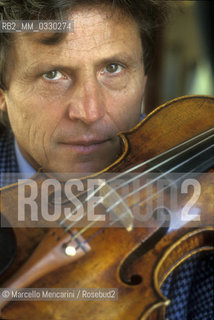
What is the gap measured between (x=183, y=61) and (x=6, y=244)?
2.40 m

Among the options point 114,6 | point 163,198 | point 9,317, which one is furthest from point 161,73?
point 9,317

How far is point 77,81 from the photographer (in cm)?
67

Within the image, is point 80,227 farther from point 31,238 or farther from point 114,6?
point 114,6

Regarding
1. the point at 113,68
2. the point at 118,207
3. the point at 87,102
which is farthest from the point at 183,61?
the point at 118,207

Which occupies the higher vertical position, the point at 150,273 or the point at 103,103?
the point at 103,103

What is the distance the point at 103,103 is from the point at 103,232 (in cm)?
31

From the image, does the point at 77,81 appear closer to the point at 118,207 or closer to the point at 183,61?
the point at 118,207

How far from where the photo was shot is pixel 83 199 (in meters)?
0.50

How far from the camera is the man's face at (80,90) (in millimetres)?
666

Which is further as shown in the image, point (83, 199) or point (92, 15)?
point (92, 15)

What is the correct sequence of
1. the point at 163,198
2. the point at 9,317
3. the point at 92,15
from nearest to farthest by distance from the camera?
the point at 9,317, the point at 163,198, the point at 92,15

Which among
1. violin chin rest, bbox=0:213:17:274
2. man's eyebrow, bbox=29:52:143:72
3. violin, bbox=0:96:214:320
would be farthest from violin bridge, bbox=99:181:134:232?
man's eyebrow, bbox=29:52:143:72

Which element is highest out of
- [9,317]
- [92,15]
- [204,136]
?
[92,15]

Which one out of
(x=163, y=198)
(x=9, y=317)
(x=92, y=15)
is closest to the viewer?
(x=9, y=317)
